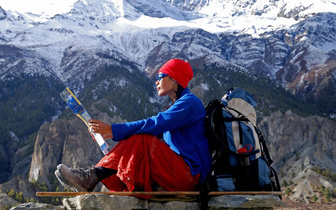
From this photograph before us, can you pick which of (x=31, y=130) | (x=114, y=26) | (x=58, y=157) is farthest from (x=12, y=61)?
(x=114, y=26)

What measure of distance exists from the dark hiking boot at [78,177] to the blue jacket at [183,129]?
0.52 metres

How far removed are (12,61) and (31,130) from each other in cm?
3888

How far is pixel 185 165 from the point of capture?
4.81 meters

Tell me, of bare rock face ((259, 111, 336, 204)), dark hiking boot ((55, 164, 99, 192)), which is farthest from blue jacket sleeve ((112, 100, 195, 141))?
bare rock face ((259, 111, 336, 204))

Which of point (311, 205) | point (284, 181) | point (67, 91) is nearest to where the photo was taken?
point (67, 91)

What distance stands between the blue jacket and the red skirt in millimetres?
104

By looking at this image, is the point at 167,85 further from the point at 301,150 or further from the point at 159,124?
the point at 301,150

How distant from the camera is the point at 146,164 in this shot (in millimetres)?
4617

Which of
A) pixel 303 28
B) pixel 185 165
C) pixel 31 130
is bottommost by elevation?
pixel 31 130

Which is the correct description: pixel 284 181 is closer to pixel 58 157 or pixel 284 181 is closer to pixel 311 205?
pixel 311 205

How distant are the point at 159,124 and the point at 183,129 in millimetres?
428

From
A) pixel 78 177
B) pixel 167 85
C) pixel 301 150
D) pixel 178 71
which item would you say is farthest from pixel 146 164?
pixel 301 150

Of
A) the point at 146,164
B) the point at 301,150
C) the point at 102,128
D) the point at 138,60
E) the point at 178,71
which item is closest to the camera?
the point at 146,164

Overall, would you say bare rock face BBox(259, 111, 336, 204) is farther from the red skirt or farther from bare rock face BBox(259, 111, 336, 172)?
the red skirt
